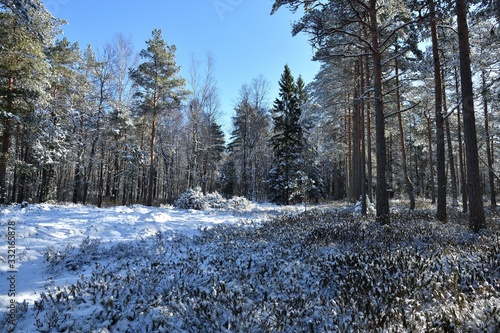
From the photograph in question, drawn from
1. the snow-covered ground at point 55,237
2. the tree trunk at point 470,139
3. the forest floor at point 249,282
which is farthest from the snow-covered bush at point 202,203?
the tree trunk at point 470,139

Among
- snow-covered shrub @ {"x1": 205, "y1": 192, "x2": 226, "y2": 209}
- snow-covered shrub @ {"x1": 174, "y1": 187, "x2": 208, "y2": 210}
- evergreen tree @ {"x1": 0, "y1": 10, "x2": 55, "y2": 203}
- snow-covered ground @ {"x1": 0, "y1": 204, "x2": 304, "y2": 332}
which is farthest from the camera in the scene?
snow-covered shrub @ {"x1": 205, "y1": 192, "x2": 226, "y2": 209}

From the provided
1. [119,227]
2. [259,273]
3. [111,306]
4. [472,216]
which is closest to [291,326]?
[259,273]

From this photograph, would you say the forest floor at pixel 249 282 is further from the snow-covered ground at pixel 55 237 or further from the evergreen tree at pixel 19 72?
the evergreen tree at pixel 19 72

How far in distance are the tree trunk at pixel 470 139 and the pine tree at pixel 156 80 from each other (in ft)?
63.1

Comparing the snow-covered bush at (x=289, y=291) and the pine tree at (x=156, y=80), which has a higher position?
the pine tree at (x=156, y=80)

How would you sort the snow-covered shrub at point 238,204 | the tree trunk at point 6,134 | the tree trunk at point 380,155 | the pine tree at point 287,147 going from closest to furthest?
the tree trunk at point 380,155 < the tree trunk at point 6,134 < the snow-covered shrub at point 238,204 < the pine tree at point 287,147

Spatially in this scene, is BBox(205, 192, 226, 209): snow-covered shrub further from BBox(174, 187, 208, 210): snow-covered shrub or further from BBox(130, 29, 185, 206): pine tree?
BBox(130, 29, 185, 206): pine tree

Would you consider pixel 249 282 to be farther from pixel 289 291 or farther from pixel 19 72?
pixel 19 72

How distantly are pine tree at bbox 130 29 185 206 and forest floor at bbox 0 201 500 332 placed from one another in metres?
15.0

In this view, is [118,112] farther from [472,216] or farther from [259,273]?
[472,216]

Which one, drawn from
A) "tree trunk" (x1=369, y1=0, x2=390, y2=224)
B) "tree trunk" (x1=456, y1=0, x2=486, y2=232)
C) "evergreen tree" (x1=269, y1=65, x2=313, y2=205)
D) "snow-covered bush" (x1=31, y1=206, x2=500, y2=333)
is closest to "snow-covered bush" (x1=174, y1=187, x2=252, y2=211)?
"evergreen tree" (x1=269, y1=65, x2=313, y2=205)

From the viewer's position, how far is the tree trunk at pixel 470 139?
28.2 feet

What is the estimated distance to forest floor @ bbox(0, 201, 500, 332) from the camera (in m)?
3.79

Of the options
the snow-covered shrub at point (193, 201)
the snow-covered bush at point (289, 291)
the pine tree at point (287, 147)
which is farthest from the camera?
the pine tree at point (287, 147)
